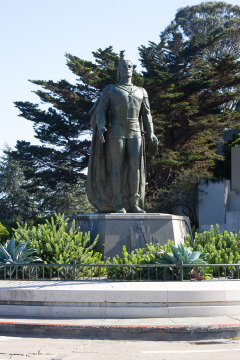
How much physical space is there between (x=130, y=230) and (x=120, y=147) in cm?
170

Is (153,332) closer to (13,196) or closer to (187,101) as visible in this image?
(187,101)

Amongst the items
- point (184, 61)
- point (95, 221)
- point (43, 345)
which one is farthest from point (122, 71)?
point (184, 61)

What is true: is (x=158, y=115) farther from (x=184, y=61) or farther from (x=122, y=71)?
(x=122, y=71)

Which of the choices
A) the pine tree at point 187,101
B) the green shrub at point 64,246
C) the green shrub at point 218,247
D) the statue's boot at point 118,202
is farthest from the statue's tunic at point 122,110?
the pine tree at point 187,101

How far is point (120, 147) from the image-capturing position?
35.7 feet

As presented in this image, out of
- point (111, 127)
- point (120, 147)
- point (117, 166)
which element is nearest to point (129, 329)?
point (117, 166)

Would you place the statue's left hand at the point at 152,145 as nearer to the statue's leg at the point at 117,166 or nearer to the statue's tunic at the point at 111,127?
the statue's tunic at the point at 111,127

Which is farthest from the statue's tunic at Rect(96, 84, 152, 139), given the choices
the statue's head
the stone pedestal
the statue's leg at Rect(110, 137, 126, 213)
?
the stone pedestal

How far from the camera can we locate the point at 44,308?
7445 mm

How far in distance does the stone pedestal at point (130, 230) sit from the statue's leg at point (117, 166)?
654 mm

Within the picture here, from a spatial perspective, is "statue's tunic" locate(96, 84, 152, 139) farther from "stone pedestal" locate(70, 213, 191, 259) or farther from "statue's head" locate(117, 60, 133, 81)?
"stone pedestal" locate(70, 213, 191, 259)

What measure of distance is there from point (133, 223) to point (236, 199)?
20.6 metres

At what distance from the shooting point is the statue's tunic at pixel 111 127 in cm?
1094

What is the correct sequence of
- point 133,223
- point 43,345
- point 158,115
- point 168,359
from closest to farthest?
point 168,359 → point 43,345 → point 133,223 → point 158,115
